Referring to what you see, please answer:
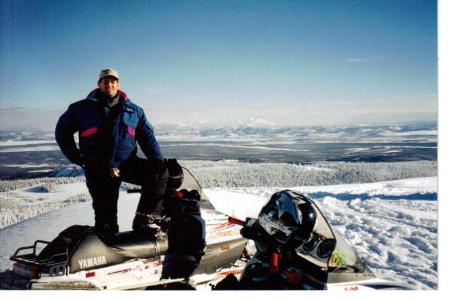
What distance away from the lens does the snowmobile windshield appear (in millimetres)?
2234

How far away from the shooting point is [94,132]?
3.38m

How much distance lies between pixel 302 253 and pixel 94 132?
82.8 inches

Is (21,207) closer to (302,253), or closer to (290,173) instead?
(302,253)

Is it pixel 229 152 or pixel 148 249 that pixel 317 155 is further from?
pixel 148 249

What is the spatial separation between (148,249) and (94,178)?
0.96 metres

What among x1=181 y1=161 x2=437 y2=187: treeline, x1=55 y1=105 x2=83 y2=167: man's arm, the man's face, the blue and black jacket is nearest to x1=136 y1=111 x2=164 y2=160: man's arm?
the blue and black jacket

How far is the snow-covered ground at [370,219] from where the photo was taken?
376 cm

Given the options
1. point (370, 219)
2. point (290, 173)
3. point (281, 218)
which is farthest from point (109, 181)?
point (290, 173)

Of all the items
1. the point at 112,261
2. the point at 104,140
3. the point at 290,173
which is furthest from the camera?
the point at 290,173

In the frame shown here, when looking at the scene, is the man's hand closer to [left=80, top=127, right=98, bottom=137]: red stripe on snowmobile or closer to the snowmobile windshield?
[left=80, top=127, right=98, bottom=137]: red stripe on snowmobile

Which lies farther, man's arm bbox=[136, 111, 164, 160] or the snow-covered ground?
the snow-covered ground

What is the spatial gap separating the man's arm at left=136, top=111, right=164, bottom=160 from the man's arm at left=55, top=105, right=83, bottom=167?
21.8 inches

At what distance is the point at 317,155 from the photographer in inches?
367
